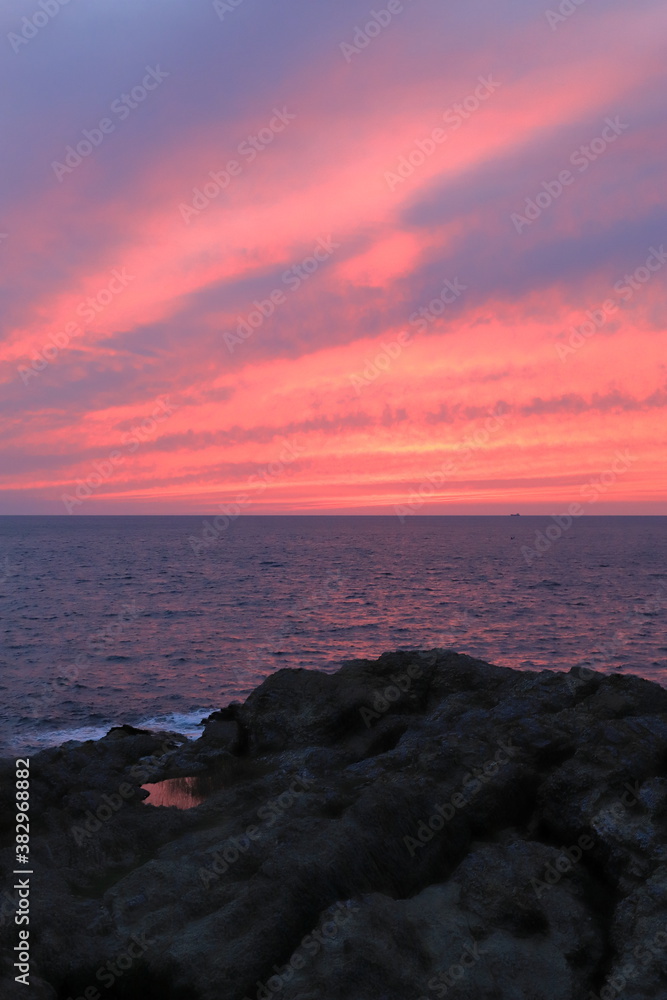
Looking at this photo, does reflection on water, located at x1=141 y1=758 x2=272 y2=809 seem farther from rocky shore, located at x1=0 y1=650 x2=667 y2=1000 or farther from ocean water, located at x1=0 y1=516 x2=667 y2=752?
ocean water, located at x1=0 y1=516 x2=667 y2=752

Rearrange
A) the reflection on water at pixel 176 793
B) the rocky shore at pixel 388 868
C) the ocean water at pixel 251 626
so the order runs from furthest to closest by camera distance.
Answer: the ocean water at pixel 251 626 → the reflection on water at pixel 176 793 → the rocky shore at pixel 388 868

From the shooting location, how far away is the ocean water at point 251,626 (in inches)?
1727

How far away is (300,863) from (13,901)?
5206 mm

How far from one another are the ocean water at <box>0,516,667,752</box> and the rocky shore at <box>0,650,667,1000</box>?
2167 centimetres

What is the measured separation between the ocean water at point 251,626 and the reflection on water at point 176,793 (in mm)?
16486

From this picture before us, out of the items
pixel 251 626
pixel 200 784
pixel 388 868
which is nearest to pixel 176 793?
pixel 200 784

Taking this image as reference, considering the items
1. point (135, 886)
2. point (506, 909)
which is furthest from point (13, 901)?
point (506, 909)

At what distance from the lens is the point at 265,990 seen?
10570 mm

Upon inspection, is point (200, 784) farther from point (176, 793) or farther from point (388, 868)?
point (388, 868)

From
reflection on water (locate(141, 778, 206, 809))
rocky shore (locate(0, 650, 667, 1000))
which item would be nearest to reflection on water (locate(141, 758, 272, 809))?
reflection on water (locate(141, 778, 206, 809))

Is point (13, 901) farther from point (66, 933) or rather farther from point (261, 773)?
point (261, 773)

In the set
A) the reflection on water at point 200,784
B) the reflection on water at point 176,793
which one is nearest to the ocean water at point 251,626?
the reflection on water at point 200,784

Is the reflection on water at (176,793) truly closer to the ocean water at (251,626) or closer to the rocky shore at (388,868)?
the rocky shore at (388,868)

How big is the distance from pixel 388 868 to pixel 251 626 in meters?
55.2
